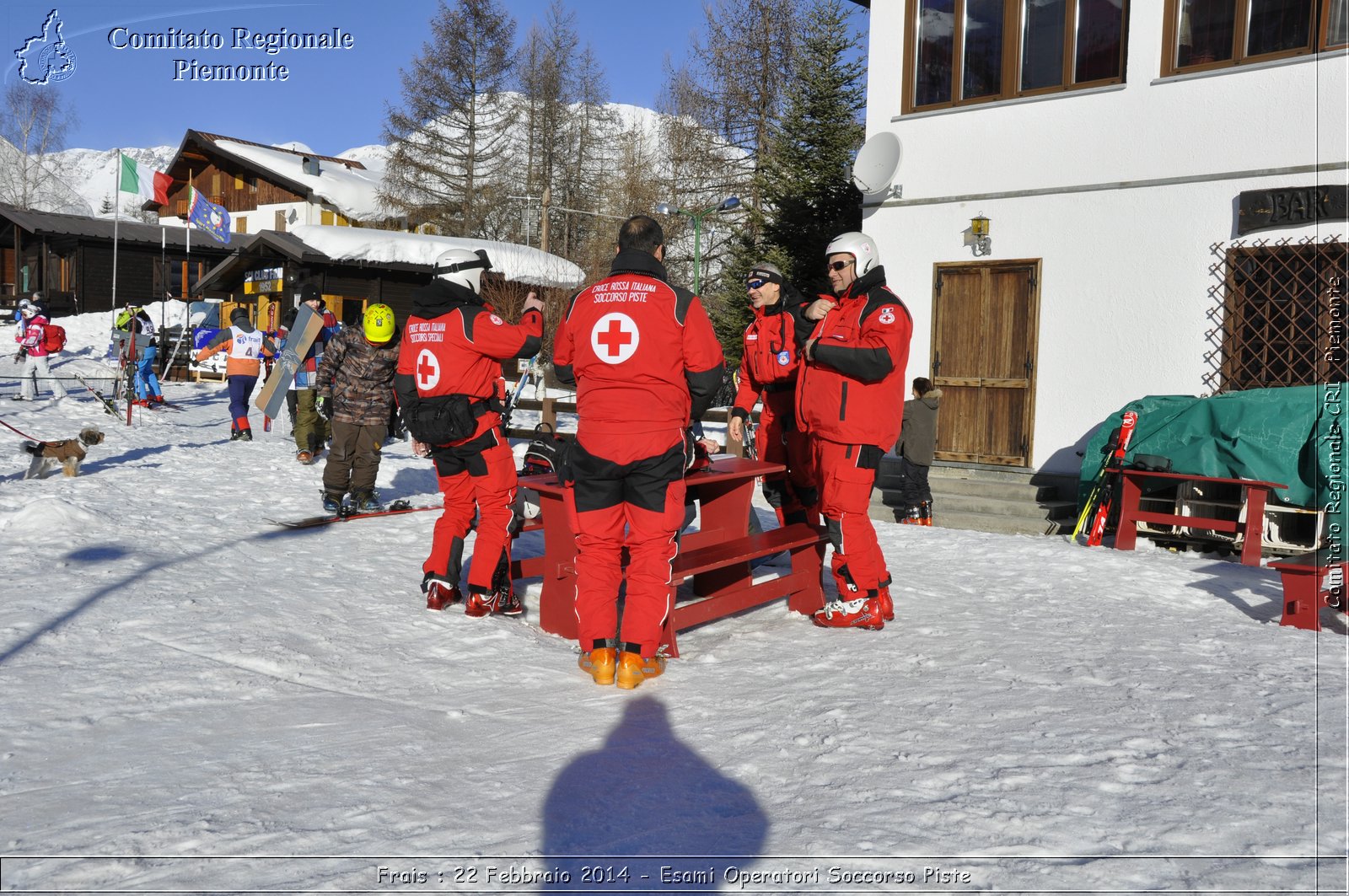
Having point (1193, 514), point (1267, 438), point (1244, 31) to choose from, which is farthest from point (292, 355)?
point (1244, 31)

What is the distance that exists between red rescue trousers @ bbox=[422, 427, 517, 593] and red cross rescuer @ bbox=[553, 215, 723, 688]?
1.16m

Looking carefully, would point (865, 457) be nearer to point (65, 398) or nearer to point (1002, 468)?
point (1002, 468)

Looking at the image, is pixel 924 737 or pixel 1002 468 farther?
pixel 1002 468

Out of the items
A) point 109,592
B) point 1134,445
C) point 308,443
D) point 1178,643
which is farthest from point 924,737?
point 308,443

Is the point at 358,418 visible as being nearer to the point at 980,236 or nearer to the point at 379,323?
the point at 379,323

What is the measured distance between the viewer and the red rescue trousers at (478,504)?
561cm

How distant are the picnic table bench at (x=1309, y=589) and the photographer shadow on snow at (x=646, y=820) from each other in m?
4.08

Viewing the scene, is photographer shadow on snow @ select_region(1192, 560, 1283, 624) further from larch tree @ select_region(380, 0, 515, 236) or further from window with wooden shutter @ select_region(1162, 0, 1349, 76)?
larch tree @ select_region(380, 0, 515, 236)

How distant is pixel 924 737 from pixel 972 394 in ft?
28.0

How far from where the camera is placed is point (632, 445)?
176 inches

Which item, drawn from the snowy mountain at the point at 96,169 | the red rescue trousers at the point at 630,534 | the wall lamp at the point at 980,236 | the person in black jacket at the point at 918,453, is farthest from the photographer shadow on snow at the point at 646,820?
the snowy mountain at the point at 96,169

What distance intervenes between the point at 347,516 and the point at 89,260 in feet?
118

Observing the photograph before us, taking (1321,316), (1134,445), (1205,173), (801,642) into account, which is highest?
(1205,173)

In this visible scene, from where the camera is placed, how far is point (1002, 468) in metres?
11.3
